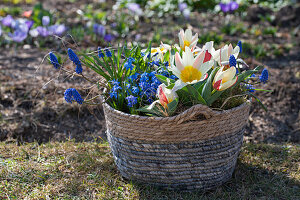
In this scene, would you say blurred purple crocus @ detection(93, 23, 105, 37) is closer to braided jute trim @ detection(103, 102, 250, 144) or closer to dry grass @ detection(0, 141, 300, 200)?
dry grass @ detection(0, 141, 300, 200)

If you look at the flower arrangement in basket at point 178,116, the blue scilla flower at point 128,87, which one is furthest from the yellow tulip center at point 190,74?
the blue scilla flower at point 128,87

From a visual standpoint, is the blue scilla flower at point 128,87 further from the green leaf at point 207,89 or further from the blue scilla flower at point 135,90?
the green leaf at point 207,89

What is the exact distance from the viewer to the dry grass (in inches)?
82.9

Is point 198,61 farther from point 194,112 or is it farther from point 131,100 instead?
point 131,100

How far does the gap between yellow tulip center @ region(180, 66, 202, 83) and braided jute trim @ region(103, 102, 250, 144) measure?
0.50ft

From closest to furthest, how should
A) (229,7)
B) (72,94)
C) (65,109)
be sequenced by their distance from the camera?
(72,94), (65,109), (229,7)

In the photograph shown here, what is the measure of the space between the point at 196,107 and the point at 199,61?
0.22 meters

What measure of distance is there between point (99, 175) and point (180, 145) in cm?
58

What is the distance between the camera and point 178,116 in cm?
185

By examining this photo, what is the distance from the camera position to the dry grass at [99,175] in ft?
6.91

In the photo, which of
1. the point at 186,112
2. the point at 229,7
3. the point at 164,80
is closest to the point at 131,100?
the point at 164,80

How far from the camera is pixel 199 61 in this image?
1.87m

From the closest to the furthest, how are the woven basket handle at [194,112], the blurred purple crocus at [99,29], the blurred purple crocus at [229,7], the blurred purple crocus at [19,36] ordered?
the woven basket handle at [194,112], the blurred purple crocus at [19,36], the blurred purple crocus at [99,29], the blurred purple crocus at [229,7]

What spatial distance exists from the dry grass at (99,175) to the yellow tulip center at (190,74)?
0.63 metres
